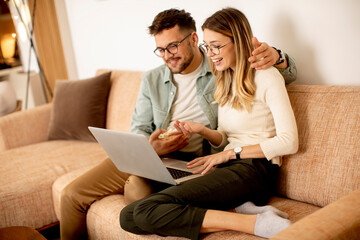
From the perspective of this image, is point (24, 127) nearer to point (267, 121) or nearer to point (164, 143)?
point (164, 143)

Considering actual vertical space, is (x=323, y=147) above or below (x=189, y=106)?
below

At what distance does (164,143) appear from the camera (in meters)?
1.72

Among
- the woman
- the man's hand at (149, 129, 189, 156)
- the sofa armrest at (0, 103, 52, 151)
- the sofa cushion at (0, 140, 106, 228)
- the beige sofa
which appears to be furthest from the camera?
the sofa armrest at (0, 103, 52, 151)

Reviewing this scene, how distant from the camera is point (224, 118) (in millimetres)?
1690

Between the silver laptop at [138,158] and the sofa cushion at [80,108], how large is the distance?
946mm

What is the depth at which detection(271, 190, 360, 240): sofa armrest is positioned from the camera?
0.97 metres

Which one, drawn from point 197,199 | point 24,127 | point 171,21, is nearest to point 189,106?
point 171,21

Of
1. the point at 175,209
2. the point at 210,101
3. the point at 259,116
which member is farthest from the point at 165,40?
the point at 175,209

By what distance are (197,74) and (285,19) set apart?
514mm

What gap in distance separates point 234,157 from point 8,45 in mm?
3978

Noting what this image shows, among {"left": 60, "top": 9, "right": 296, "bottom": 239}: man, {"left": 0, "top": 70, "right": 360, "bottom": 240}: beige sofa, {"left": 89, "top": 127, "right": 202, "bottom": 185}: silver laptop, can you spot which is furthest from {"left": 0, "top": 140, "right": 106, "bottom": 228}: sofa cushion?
{"left": 89, "top": 127, "right": 202, "bottom": 185}: silver laptop

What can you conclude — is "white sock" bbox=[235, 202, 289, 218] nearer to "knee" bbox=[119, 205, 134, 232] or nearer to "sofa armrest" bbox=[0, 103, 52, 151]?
"knee" bbox=[119, 205, 134, 232]

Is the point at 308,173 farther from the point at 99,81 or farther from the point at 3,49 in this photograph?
the point at 3,49

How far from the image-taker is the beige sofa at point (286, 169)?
112cm
